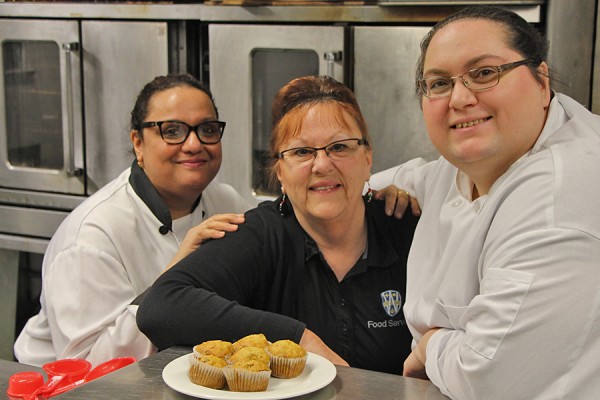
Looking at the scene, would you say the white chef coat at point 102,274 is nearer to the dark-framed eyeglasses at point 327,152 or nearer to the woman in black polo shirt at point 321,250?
the woman in black polo shirt at point 321,250

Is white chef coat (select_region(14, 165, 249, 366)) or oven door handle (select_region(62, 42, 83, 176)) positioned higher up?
oven door handle (select_region(62, 42, 83, 176))

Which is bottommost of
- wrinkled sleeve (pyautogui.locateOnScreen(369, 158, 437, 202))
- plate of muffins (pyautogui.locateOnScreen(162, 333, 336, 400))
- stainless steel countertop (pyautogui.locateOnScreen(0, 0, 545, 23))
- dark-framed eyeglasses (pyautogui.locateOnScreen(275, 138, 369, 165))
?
plate of muffins (pyautogui.locateOnScreen(162, 333, 336, 400))

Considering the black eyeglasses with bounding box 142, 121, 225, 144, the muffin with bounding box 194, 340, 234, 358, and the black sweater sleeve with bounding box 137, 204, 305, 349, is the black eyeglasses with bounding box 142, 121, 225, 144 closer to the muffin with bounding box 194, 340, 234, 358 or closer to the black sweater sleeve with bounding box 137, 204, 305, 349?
the black sweater sleeve with bounding box 137, 204, 305, 349

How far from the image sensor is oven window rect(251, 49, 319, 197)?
2.75m

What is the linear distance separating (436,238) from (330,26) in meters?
1.17

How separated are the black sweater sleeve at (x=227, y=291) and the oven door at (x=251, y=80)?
868mm

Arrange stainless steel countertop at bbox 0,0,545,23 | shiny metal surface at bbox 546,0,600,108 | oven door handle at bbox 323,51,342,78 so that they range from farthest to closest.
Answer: oven door handle at bbox 323,51,342,78, stainless steel countertop at bbox 0,0,545,23, shiny metal surface at bbox 546,0,600,108

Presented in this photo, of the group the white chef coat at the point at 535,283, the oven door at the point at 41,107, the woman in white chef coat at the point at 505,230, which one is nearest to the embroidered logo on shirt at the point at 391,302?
the woman in white chef coat at the point at 505,230

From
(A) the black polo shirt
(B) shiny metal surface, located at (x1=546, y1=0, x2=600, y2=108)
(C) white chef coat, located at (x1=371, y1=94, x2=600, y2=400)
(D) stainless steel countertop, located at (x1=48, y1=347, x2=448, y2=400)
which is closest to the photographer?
(C) white chef coat, located at (x1=371, y1=94, x2=600, y2=400)

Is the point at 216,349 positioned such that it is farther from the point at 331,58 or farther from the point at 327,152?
the point at 331,58

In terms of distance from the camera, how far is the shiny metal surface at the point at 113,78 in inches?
114

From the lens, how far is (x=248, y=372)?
133 centimetres

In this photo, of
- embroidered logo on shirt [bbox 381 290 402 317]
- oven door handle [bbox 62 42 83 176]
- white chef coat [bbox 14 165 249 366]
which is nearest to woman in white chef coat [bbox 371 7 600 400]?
embroidered logo on shirt [bbox 381 290 402 317]

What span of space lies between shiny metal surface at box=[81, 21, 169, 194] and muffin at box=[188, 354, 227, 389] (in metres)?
1.70
